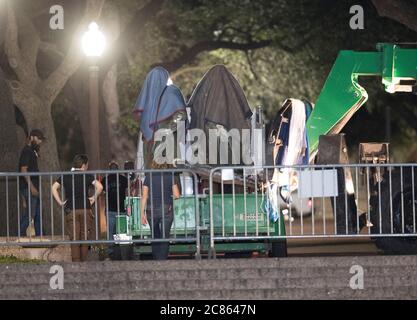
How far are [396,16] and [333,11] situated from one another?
962cm

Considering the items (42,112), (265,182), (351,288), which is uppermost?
(42,112)

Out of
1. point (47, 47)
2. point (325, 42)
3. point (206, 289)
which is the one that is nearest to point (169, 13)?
point (325, 42)

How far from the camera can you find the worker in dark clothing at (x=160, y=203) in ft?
57.1

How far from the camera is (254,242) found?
1848 cm

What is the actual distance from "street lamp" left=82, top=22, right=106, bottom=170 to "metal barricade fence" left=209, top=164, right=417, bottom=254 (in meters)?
5.60

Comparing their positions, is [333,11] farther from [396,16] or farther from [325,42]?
[396,16]

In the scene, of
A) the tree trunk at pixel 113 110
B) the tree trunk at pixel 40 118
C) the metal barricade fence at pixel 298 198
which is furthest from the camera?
the tree trunk at pixel 113 110

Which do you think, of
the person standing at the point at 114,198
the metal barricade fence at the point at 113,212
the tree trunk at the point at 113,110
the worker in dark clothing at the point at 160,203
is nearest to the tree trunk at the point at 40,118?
the metal barricade fence at the point at 113,212

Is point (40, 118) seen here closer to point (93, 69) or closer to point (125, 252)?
point (93, 69)

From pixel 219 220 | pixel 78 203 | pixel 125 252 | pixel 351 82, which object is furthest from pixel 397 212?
pixel 78 203

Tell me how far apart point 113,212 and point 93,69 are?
5348 millimetres

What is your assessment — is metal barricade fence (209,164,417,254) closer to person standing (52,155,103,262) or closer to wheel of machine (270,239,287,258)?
wheel of machine (270,239,287,258)

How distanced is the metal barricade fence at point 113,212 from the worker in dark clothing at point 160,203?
0.04 ft

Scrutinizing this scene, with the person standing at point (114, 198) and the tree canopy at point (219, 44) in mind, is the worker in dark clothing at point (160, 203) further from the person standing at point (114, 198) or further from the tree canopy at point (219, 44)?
the tree canopy at point (219, 44)
